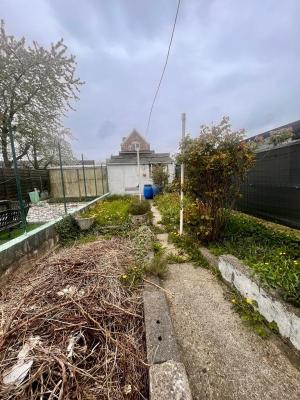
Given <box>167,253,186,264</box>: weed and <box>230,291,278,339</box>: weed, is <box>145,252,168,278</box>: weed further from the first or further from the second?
<box>230,291,278,339</box>: weed

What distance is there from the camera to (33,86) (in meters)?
10.2

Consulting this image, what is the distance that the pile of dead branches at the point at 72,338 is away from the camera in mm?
1446

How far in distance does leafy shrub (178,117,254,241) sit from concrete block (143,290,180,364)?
1905mm

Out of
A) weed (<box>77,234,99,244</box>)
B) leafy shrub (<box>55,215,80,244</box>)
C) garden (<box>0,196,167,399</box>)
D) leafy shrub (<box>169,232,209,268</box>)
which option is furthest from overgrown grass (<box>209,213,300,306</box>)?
leafy shrub (<box>55,215,80,244</box>)

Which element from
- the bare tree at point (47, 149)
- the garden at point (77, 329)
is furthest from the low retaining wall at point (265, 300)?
the bare tree at point (47, 149)

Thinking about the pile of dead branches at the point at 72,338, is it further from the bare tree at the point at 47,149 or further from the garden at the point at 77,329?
the bare tree at the point at 47,149

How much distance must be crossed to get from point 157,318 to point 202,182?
251 centimetres

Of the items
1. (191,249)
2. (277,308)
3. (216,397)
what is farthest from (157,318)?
(191,249)

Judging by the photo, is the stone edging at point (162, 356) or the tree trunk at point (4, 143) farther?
the tree trunk at point (4, 143)

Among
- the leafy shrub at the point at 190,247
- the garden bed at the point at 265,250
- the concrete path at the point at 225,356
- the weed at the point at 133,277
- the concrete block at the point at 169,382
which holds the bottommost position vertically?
the concrete path at the point at 225,356

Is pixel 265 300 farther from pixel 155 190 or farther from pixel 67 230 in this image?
pixel 155 190

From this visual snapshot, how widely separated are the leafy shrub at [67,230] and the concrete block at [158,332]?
3.35 metres

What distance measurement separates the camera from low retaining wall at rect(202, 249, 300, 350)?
5.60 feet

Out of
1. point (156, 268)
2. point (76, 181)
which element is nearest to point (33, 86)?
point (76, 181)
